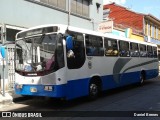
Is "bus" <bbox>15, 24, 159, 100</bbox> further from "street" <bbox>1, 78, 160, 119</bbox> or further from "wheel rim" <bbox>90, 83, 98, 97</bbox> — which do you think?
"street" <bbox>1, 78, 160, 119</bbox>

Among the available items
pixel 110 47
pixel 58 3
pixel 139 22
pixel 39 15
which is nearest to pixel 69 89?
pixel 110 47

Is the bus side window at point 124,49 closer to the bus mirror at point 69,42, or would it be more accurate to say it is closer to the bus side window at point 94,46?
the bus side window at point 94,46

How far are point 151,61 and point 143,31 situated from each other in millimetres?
19340

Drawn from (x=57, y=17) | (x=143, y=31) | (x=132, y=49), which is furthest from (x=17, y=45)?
(x=143, y=31)

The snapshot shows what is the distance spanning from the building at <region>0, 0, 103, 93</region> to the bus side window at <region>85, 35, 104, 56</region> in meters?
3.88

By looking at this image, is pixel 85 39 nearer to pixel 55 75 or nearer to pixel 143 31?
pixel 55 75

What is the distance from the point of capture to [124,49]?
563 inches

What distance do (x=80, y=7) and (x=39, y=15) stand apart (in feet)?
16.5

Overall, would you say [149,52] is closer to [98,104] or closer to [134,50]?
[134,50]

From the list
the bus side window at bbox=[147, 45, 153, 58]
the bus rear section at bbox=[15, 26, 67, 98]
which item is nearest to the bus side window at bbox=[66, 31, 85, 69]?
the bus rear section at bbox=[15, 26, 67, 98]

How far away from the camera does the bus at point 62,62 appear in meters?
9.46

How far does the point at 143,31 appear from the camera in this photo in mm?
37188

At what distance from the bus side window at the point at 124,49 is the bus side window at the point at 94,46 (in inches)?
79.6

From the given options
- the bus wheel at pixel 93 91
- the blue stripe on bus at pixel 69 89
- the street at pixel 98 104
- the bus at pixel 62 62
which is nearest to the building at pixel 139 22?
the bus at pixel 62 62
